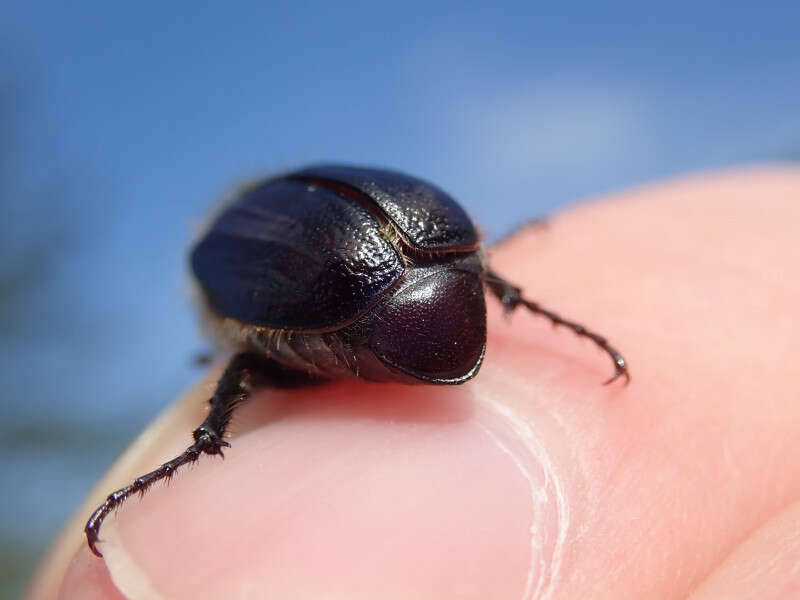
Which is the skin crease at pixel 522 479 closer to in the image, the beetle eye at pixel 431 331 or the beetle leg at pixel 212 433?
the beetle leg at pixel 212 433

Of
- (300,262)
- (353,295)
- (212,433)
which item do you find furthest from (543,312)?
(212,433)

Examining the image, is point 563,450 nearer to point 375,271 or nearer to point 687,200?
point 375,271

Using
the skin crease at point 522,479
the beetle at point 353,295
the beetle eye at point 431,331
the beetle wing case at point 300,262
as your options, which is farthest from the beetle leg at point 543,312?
the beetle wing case at point 300,262

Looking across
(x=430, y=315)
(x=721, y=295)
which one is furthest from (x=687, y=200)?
(x=430, y=315)

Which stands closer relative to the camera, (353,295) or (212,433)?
(353,295)

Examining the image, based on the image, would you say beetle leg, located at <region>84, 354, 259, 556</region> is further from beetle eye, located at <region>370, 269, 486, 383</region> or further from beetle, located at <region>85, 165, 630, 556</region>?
beetle eye, located at <region>370, 269, 486, 383</region>

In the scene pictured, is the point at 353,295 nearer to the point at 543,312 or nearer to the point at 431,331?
the point at 431,331
